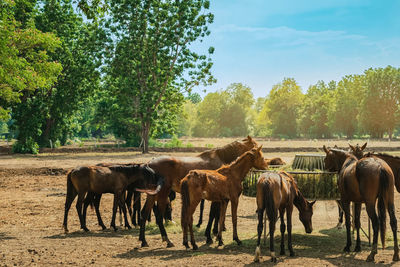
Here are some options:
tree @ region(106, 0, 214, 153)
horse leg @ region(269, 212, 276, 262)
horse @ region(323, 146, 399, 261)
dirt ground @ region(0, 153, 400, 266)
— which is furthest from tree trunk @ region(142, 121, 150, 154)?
horse leg @ region(269, 212, 276, 262)

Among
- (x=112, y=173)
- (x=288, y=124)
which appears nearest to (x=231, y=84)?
(x=288, y=124)

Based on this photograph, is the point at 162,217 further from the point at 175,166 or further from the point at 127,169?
the point at 127,169

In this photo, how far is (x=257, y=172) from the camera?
1058cm

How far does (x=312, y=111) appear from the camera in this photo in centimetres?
11094

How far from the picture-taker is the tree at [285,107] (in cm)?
11894

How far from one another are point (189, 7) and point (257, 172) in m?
32.6

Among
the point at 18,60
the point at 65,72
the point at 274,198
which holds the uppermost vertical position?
the point at 65,72

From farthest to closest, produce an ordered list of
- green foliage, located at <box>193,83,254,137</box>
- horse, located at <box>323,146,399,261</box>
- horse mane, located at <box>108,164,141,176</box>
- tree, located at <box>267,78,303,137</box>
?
green foliage, located at <box>193,83,254,137</box> → tree, located at <box>267,78,303,137</box> → horse mane, located at <box>108,164,141,176</box> → horse, located at <box>323,146,399,261</box>

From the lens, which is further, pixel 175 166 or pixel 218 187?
pixel 175 166

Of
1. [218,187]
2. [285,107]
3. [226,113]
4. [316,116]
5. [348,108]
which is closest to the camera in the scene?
[218,187]

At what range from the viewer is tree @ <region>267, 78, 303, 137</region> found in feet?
390

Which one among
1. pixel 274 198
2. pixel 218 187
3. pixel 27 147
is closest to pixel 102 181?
pixel 218 187

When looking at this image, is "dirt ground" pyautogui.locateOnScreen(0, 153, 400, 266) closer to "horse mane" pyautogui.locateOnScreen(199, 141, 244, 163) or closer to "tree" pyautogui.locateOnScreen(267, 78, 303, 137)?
"horse mane" pyautogui.locateOnScreen(199, 141, 244, 163)

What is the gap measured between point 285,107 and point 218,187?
114m
